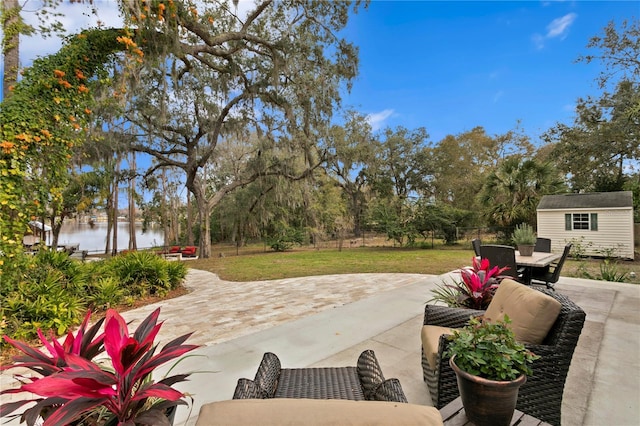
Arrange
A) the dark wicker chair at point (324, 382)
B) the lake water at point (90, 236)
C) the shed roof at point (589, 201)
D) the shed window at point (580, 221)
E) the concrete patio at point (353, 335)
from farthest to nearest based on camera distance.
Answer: the lake water at point (90, 236)
the shed window at point (580, 221)
the shed roof at point (589, 201)
the concrete patio at point (353, 335)
the dark wicker chair at point (324, 382)

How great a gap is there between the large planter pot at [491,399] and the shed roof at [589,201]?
12.7 m

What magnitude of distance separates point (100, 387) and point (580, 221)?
46.3ft

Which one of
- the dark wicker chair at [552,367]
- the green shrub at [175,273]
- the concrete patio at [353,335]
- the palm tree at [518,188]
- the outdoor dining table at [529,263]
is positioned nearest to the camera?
the dark wicker chair at [552,367]

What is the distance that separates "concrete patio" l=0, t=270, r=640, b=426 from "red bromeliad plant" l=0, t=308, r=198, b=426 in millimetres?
623

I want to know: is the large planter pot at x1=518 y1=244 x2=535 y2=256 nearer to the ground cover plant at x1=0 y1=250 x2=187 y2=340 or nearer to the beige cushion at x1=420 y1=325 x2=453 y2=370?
the beige cushion at x1=420 y1=325 x2=453 y2=370

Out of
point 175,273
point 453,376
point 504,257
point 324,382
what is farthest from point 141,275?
point 504,257

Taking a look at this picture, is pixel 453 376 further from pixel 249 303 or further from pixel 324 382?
pixel 249 303

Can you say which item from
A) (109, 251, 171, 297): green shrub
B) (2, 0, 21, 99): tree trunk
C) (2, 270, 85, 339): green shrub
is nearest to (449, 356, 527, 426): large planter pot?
(2, 270, 85, 339): green shrub

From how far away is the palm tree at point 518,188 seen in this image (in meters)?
11.6

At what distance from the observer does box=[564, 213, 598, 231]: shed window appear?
10.3 metres

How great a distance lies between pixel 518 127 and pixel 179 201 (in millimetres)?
26442

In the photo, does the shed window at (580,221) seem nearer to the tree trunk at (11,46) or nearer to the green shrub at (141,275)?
the green shrub at (141,275)

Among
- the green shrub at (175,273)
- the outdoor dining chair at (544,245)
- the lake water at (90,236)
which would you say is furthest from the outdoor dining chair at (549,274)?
the lake water at (90,236)

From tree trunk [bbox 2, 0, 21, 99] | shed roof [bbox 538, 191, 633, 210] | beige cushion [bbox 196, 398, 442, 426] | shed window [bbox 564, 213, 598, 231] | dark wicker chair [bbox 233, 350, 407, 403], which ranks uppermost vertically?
tree trunk [bbox 2, 0, 21, 99]
